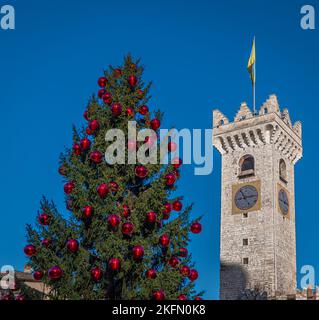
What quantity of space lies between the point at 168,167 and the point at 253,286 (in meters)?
32.2

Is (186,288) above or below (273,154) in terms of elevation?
below

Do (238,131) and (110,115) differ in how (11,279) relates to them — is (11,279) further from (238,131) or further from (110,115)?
(238,131)

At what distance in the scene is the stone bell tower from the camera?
156ft

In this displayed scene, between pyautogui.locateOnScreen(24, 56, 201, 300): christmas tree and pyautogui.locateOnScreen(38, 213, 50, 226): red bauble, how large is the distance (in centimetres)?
2

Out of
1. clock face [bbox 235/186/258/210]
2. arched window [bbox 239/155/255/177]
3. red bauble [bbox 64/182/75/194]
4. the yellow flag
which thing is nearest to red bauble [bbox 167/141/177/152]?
red bauble [bbox 64/182/75/194]

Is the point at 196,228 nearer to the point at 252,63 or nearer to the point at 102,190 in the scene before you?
the point at 102,190

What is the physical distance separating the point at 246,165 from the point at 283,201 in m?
4.23

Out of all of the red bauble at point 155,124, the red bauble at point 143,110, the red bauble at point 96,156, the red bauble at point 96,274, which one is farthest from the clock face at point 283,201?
the red bauble at point 96,274

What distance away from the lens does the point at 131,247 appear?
1616 centimetres

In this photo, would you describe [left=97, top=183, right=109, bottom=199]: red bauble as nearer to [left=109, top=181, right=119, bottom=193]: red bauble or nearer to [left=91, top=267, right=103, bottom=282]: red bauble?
[left=109, top=181, right=119, bottom=193]: red bauble

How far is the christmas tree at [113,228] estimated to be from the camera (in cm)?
1567
